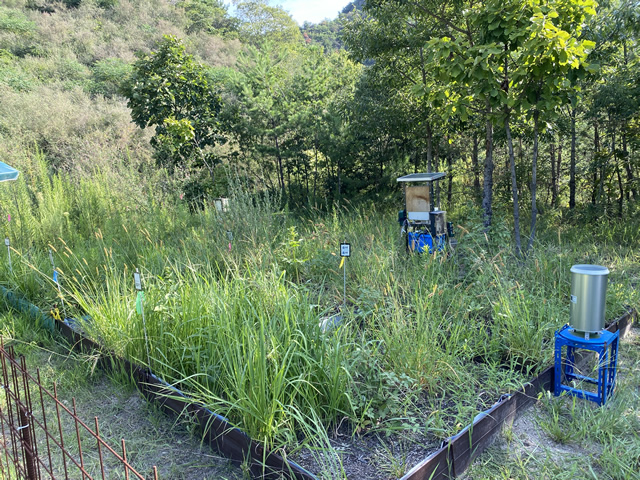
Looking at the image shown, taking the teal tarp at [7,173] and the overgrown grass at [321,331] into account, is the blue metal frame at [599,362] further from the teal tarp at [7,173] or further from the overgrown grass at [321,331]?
the teal tarp at [7,173]

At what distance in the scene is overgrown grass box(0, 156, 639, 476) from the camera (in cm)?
245

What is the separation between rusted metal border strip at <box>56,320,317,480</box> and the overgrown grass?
0.07 meters

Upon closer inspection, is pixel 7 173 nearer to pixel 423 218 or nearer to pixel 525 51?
Answer: pixel 423 218

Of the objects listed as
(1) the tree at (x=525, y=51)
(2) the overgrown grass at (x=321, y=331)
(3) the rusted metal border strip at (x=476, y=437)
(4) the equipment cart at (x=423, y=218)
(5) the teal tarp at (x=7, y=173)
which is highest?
(1) the tree at (x=525, y=51)

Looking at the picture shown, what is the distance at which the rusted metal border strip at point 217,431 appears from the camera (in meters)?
2.10

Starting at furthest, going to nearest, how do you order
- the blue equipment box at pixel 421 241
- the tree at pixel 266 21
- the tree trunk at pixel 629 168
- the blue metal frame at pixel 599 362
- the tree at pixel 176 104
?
the tree at pixel 266 21 → the tree at pixel 176 104 → the tree trunk at pixel 629 168 → the blue equipment box at pixel 421 241 → the blue metal frame at pixel 599 362

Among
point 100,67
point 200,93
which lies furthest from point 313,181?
point 100,67

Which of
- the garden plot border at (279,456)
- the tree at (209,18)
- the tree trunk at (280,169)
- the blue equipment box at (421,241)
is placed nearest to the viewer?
the garden plot border at (279,456)

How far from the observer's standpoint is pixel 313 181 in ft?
30.1

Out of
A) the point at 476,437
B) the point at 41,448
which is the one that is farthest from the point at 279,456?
the point at 41,448

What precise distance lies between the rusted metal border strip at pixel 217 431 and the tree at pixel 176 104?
5.00 meters

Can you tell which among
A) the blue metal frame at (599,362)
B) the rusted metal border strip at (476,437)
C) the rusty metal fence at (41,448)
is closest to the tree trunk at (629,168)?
the blue metal frame at (599,362)

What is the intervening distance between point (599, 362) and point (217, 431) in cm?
244

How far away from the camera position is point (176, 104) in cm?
765
